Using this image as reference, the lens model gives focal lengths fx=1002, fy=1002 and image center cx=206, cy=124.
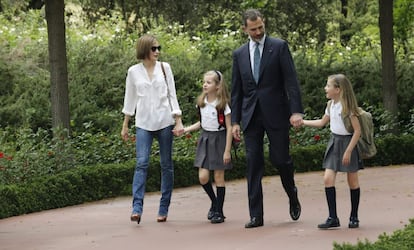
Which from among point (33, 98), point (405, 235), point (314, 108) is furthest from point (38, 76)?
point (405, 235)

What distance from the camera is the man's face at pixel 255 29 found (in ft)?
29.9

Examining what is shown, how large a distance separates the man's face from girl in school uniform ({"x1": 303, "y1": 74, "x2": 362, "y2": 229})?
772mm

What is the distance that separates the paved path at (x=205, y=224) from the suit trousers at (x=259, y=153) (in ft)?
0.90

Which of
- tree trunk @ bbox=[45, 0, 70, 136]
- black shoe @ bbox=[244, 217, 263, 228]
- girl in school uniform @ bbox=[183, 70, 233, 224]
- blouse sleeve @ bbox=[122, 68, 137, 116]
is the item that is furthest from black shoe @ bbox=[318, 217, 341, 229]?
tree trunk @ bbox=[45, 0, 70, 136]

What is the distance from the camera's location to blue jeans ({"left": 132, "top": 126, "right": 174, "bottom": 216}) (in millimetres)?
9883

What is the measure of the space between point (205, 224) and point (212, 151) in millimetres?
745

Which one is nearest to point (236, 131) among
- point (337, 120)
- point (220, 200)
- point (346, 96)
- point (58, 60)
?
point (220, 200)

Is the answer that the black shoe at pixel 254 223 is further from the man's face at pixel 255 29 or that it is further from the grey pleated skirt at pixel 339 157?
the man's face at pixel 255 29

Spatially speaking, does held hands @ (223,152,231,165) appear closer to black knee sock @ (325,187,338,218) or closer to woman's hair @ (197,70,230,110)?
woman's hair @ (197,70,230,110)

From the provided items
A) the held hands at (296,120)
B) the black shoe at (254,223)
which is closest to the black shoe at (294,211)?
the black shoe at (254,223)

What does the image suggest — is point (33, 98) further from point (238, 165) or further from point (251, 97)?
point (251, 97)

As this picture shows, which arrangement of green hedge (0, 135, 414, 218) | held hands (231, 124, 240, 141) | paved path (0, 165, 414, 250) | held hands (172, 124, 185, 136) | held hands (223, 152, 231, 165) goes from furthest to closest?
A: green hedge (0, 135, 414, 218)
held hands (172, 124, 185, 136)
held hands (223, 152, 231, 165)
held hands (231, 124, 240, 141)
paved path (0, 165, 414, 250)

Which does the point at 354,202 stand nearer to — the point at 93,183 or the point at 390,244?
the point at 390,244

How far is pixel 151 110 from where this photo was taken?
9.98m
